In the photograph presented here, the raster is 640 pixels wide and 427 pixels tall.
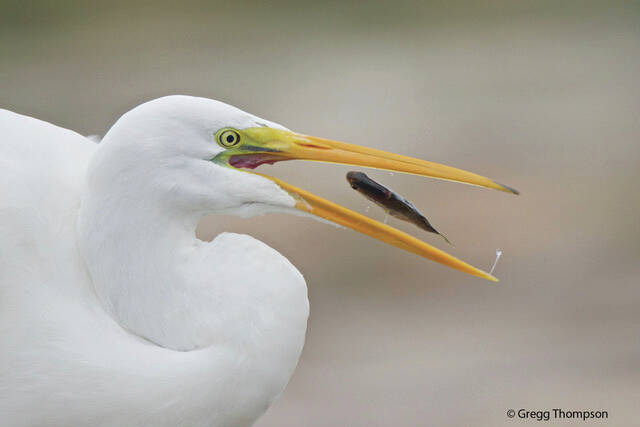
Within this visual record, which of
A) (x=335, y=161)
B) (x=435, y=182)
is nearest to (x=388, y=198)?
(x=335, y=161)

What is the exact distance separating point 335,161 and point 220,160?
0.59ft

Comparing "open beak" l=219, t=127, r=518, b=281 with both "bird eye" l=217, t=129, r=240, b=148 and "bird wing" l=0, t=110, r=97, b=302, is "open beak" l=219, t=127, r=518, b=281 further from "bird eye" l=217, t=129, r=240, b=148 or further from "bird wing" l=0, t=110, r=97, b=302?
"bird wing" l=0, t=110, r=97, b=302

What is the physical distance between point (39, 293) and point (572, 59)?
5.00 m

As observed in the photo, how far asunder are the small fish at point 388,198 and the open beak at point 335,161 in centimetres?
3

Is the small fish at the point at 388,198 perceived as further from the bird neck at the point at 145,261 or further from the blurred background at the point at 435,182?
the blurred background at the point at 435,182

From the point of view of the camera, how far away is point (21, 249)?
140 centimetres

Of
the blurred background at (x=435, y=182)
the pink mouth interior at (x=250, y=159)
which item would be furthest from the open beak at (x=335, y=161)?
the blurred background at (x=435, y=182)

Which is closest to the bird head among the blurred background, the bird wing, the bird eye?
the bird eye

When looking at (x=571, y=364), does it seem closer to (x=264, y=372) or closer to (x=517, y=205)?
(x=517, y=205)

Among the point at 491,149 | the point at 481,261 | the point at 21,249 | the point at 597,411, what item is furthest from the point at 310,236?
the point at 21,249

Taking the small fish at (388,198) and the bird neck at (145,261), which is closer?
the bird neck at (145,261)

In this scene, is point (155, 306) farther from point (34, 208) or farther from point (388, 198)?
point (388, 198)

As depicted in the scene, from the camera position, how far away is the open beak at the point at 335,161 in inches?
53.0

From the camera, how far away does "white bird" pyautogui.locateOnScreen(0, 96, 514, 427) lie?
4.27 ft
